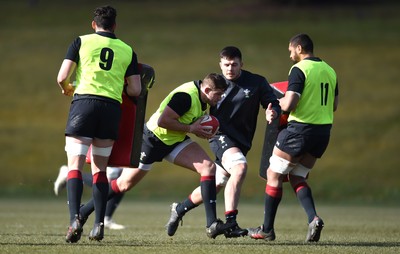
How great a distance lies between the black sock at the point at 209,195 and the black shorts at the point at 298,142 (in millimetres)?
777

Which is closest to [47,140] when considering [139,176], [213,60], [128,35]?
[213,60]

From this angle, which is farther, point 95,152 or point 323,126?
point 323,126

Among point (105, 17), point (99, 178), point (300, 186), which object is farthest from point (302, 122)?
point (105, 17)

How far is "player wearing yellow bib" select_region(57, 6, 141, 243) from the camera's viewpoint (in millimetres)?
8695

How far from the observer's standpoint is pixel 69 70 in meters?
8.72

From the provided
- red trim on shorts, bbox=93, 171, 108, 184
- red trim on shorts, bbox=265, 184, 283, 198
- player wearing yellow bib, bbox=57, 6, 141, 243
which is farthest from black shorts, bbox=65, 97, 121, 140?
red trim on shorts, bbox=265, 184, 283, 198

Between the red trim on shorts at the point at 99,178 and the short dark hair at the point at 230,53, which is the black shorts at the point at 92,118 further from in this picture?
the short dark hair at the point at 230,53

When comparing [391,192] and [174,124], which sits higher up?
[174,124]

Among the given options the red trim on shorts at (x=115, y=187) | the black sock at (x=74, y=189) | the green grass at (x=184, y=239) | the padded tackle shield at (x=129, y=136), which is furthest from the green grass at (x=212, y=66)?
the black sock at (x=74, y=189)

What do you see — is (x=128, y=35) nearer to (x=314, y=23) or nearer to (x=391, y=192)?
(x=314, y=23)

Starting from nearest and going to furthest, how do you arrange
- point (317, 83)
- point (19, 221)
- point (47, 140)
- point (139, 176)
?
point (317, 83) < point (139, 176) < point (19, 221) < point (47, 140)

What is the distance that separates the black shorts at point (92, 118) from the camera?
8.67 meters

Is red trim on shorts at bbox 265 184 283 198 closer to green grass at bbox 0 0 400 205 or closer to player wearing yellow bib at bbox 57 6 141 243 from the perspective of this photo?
player wearing yellow bib at bbox 57 6 141 243

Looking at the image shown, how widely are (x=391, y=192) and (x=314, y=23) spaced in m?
20.7
